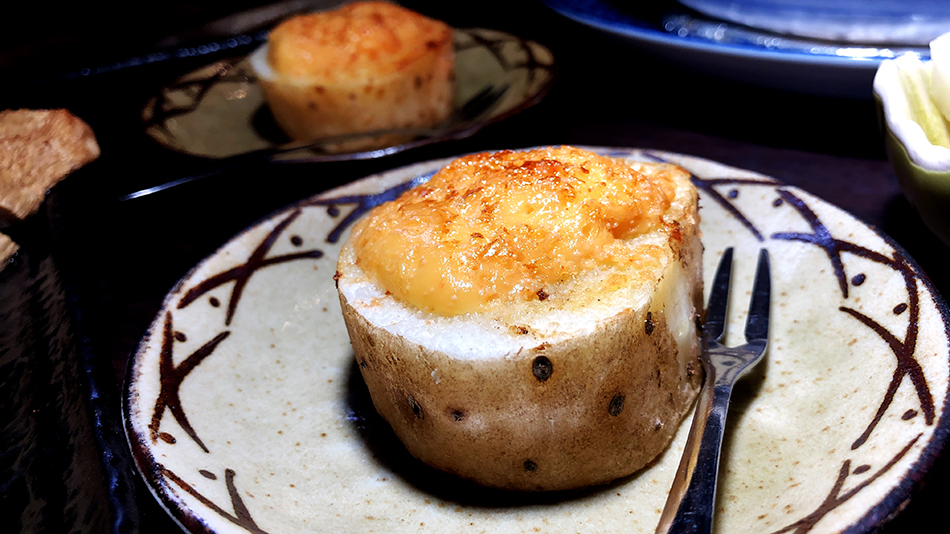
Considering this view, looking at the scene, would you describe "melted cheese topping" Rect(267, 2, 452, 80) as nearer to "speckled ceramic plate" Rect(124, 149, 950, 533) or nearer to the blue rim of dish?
the blue rim of dish

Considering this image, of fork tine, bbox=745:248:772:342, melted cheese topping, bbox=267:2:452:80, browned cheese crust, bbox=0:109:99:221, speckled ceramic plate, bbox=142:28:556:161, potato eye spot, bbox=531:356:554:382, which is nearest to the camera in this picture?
potato eye spot, bbox=531:356:554:382

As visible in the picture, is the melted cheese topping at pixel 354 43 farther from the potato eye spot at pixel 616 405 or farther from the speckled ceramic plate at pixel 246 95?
the potato eye spot at pixel 616 405

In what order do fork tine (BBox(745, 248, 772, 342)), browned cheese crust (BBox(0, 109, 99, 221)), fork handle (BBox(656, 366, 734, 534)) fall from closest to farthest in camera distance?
fork handle (BBox(656, 366, 734, 534))
fork tine (BBox(745, 248, 772, 342))
browned cheese crust (BBox(0, 109, 99, 221))

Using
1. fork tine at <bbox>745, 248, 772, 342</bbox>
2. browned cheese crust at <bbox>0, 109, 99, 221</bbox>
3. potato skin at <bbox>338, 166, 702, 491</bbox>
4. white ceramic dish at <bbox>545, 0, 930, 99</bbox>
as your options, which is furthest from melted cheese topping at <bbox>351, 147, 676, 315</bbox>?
browned cheese crust at <bbox>0, 109, 99, 221</bbox>

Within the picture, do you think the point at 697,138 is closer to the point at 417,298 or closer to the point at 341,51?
the point at 341,51

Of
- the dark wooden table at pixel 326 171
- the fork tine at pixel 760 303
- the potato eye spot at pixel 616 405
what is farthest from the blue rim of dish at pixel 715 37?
the potato eye spot at pixel 616 405

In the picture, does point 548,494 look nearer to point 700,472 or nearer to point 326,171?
point 700,472

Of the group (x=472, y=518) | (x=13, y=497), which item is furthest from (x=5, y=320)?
(x=472, y=518)

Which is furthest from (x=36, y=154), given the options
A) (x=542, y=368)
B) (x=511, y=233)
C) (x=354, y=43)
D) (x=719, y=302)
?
(x=719, y=302)
